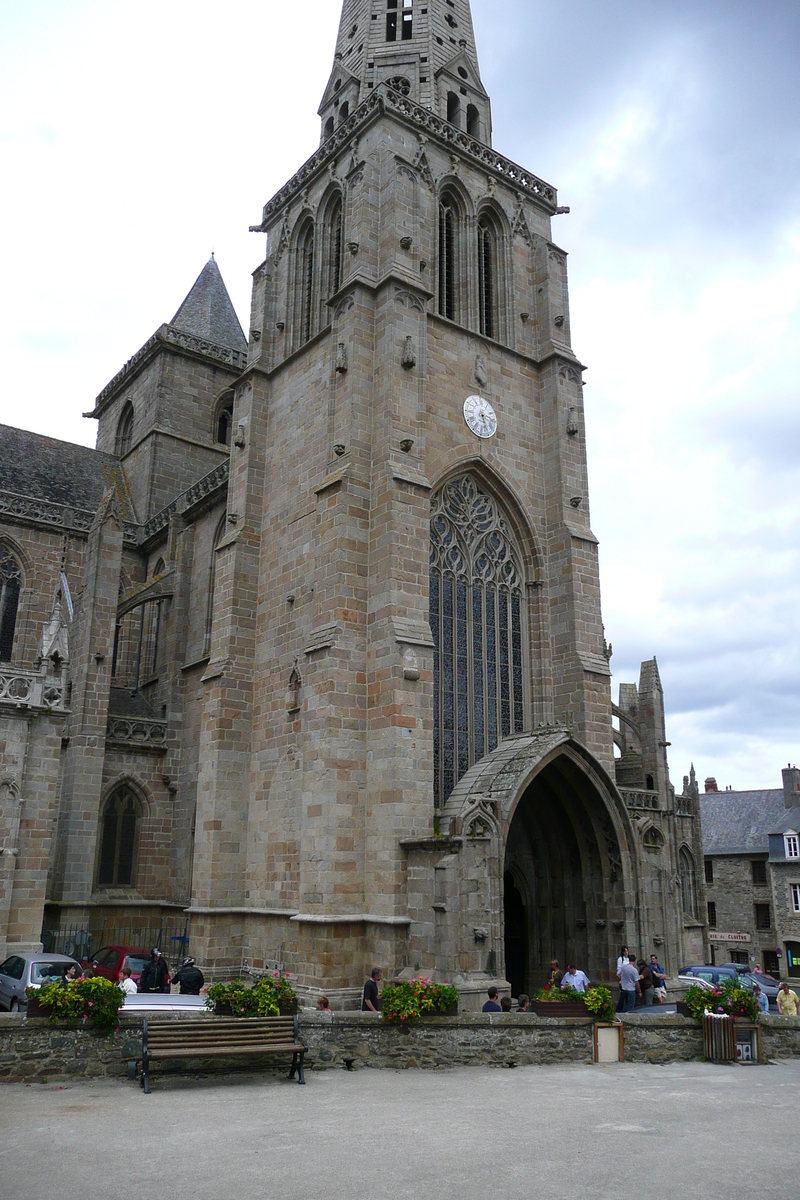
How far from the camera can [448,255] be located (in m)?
23.9

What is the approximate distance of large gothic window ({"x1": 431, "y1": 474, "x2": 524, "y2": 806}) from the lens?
20.2 metres

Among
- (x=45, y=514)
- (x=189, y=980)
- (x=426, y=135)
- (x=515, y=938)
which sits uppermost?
(x=426, y=135)

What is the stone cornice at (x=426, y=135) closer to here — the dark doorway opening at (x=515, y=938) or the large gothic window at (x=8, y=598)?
the large gothic window at (x=8, y=598)


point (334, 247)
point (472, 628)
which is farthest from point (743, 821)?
point (334, 247)

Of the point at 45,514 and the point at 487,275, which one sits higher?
the point at 487,275

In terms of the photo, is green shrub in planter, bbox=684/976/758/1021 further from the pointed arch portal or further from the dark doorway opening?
the dark doorway opening

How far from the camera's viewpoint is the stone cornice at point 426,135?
22.5 m

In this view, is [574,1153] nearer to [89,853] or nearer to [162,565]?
[89,853]

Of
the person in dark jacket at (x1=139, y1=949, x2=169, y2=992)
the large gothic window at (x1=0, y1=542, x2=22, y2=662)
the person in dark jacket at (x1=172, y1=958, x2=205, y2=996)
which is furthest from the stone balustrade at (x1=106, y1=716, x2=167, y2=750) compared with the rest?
the person in dark jacket at (x1=172, y1=958, x2=205, y2=996)

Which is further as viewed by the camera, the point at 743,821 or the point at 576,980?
the point at 743,821

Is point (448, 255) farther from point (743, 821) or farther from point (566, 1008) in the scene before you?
point (743, 821)

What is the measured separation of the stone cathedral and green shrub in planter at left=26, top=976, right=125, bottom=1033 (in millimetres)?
5872

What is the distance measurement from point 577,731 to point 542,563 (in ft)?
14.2

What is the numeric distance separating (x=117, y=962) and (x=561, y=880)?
931cm
